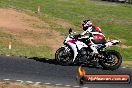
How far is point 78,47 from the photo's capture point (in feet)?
65.4

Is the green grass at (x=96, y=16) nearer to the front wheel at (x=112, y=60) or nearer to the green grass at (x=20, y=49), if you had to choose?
the green grass at (x=20, y=49)

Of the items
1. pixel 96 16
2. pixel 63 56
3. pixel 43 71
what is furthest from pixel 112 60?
pixel 96 16

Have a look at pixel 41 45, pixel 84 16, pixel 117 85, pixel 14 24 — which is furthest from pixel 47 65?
pixel 84 16

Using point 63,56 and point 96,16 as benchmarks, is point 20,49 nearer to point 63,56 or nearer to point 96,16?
point 63,56

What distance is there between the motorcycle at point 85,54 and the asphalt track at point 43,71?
1.09 ft

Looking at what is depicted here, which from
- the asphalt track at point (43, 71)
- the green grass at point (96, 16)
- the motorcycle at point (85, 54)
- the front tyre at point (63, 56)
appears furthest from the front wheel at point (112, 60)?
the green grass at point (96, 16)

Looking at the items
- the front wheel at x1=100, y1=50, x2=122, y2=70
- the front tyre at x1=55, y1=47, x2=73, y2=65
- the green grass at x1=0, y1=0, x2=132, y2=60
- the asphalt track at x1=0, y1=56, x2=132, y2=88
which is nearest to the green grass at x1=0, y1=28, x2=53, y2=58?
the asphalt track at x1=0, y1=56, x2=132, y2=88

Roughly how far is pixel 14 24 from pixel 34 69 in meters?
14.2

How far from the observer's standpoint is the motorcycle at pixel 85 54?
1958cm

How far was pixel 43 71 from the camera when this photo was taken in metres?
18.4

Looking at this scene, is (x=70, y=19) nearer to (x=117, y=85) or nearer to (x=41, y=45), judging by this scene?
(x=41, y=45)

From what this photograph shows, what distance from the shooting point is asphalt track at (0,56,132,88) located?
17.0m

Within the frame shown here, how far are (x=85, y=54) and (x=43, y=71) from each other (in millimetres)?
2566

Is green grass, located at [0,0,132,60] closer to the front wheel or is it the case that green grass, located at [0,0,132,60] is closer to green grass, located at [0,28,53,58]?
green grass, located at [0,28,53,58]
